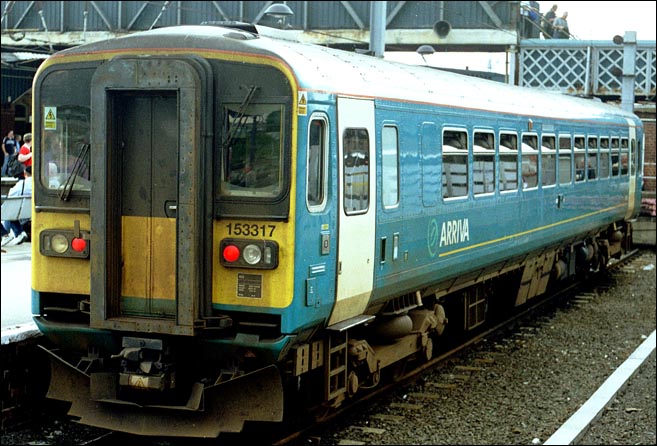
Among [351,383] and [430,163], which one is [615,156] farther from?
[351,383]

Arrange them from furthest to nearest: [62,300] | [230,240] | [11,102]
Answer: [11,102] < [62,300] < [230,240]

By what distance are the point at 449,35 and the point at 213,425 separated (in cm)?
2273

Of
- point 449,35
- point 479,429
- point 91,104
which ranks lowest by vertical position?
point 479,429

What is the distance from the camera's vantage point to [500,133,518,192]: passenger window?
12.1 m

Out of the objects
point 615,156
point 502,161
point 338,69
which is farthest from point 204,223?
point 615,156

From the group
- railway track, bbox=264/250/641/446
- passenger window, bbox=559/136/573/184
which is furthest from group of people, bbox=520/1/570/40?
railway track, bbox=264/250/641/446

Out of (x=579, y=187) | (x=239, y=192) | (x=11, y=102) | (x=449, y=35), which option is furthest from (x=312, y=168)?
(x=449, y=35)

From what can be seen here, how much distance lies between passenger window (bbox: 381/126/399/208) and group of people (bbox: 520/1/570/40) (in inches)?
402

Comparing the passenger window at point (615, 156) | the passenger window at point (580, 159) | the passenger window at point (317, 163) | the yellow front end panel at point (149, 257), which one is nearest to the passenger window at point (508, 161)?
the passenger window at point (580, 159)

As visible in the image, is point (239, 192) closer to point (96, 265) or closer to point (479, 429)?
point (96, 265)

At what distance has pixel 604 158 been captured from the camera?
17891 millimetres

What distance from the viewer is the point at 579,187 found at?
16.1 m

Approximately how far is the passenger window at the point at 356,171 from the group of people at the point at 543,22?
10892mm

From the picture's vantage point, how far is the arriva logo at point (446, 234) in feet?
32.6
